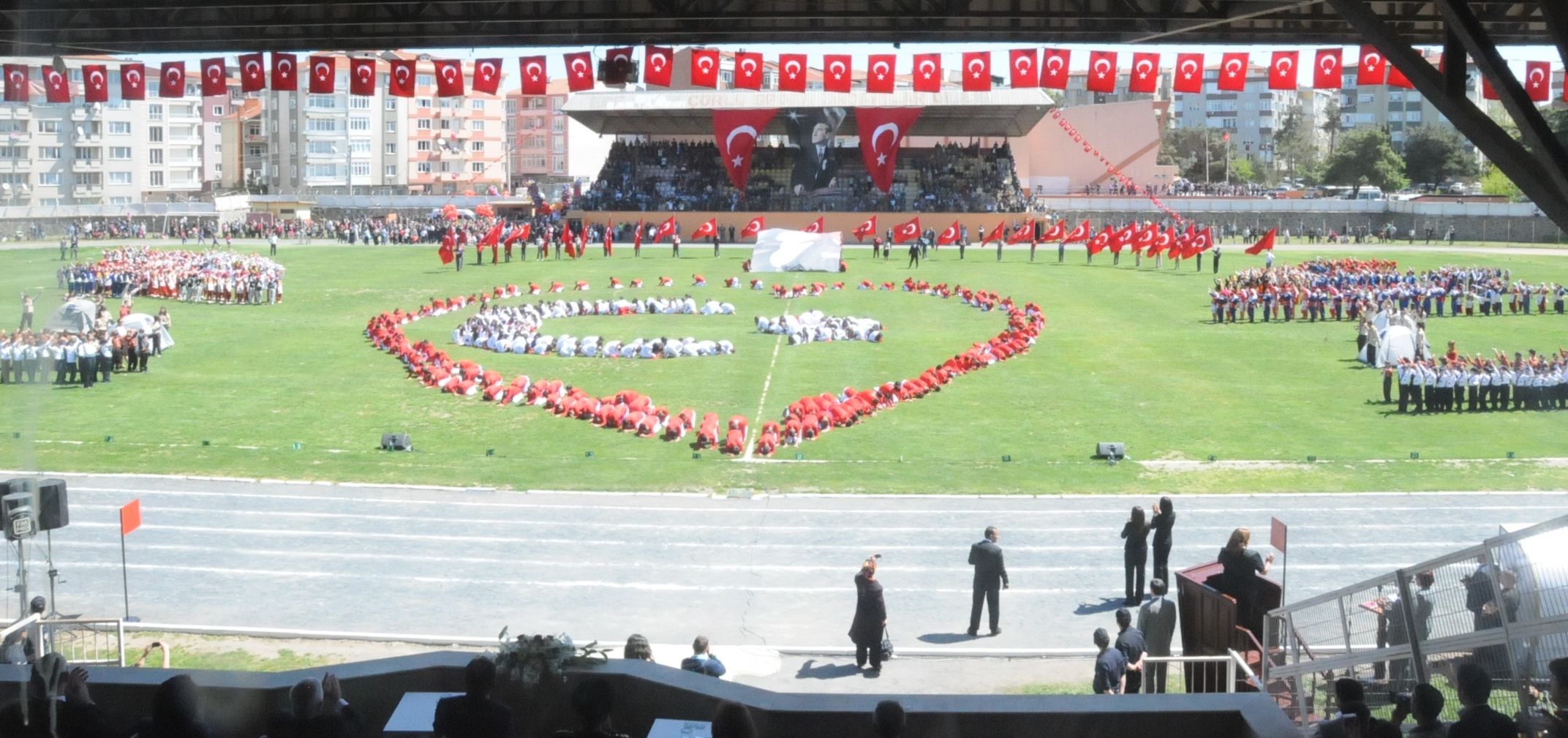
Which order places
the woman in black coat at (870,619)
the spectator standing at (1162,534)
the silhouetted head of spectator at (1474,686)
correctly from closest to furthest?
1. the silhouetted head of spectator at (1474,686)
2. the woman in black coat at (870,619)
3. the spectator standing at (1162,534)

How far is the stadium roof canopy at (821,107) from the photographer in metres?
61.2

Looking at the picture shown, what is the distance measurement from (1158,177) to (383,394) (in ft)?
217

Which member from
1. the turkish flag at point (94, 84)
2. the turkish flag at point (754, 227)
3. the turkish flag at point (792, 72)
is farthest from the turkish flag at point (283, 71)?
the turkish flag at point (754, 227)

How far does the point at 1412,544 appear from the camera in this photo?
50.6ft

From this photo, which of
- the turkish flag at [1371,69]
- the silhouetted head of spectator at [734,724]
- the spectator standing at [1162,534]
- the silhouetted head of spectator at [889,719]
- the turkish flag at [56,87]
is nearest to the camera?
the silhouetted head of spectator at [734,724]

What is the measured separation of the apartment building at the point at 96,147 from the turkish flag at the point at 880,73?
11652mm

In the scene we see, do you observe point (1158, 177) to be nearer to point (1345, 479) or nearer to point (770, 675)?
point (1345, 479)

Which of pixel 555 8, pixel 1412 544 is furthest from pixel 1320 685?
pixel 555 8

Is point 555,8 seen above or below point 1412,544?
above

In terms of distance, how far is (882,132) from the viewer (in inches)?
2172

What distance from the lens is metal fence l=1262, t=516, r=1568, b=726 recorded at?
5.74 m

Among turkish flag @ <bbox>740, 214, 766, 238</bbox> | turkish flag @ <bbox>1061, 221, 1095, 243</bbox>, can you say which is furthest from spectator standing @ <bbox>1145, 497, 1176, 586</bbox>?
turkish flag @ <bbox>740, 214, 766, 238</bbox>

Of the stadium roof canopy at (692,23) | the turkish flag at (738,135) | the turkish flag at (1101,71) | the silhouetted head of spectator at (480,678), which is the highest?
the turkish flag at (738,135)

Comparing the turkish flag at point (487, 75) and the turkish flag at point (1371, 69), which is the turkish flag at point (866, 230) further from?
the turkish flag at point (1371, 69)
